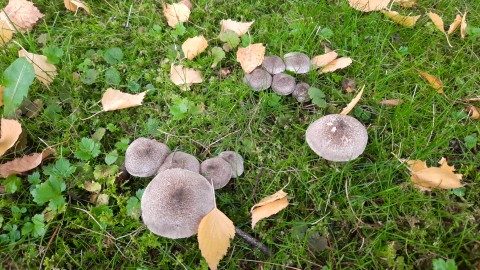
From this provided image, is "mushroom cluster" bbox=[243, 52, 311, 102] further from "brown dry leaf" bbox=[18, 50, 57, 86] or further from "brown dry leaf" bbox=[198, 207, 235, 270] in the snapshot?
"brown dry leaf" bbox=[18, 50, 57, 86]

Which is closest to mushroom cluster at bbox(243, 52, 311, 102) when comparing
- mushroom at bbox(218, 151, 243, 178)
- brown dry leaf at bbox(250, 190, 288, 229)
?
mushroom at bbox(218, 151, 243, 178)

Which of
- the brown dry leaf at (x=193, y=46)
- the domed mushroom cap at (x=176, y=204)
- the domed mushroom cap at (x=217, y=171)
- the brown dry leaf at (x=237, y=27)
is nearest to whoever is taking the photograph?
the domed mushroom cap at (x=176, y=204)

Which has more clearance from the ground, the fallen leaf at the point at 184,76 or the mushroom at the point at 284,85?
the mushroom at the point at 284,85

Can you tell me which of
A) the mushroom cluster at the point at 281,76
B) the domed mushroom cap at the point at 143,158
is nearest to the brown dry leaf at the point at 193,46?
the mushroom cluster at the point at 281,76

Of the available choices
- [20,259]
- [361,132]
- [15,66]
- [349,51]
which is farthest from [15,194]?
[349,51]

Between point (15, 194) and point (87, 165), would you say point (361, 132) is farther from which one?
point (15, 194)

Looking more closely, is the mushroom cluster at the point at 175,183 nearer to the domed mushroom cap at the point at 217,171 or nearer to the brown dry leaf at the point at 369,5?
the domed mushroom cap at the point at 217,171

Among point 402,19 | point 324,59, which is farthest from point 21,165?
point 402,19
